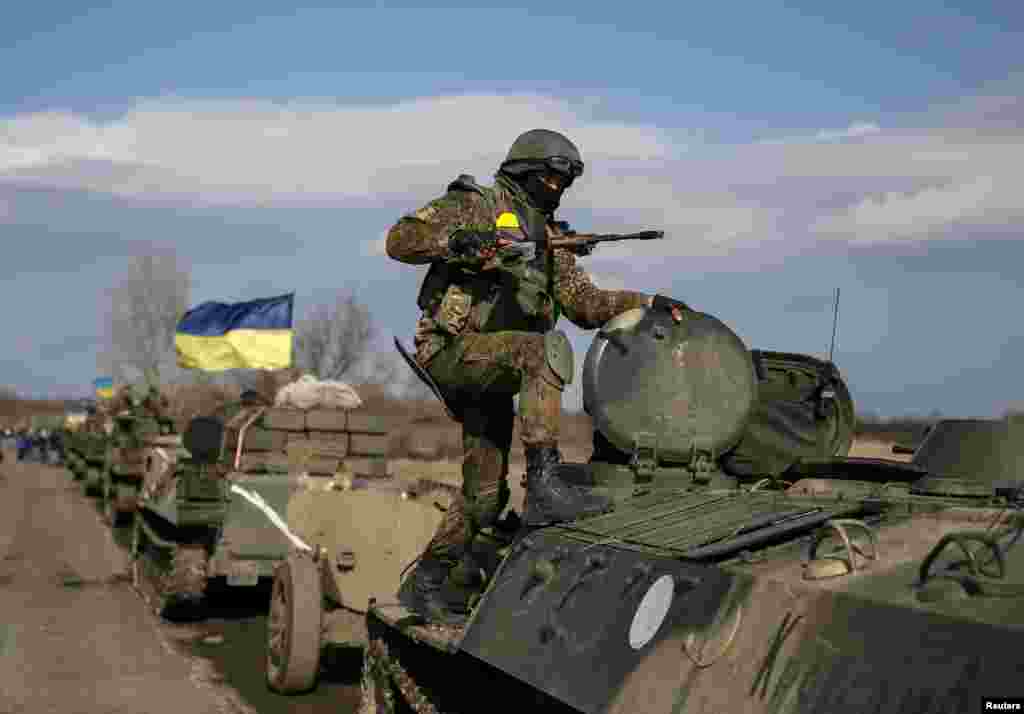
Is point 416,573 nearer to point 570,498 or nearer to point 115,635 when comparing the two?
point 570,498

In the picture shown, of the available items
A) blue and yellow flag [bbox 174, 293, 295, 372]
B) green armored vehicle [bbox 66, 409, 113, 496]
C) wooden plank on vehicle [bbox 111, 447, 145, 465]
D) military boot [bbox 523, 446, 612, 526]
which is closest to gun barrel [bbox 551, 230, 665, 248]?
military boot [bbox 523, 446, 612, 526]

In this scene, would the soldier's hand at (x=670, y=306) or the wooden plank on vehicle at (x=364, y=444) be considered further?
the wooden plank on vehicle at (x=364, y=444)

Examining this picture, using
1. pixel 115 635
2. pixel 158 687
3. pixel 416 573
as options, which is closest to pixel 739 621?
pixel 416 573

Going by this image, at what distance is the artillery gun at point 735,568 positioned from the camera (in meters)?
3.19

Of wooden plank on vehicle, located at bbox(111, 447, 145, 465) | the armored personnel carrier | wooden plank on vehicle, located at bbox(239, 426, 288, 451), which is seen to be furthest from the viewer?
the armored personnel carrier

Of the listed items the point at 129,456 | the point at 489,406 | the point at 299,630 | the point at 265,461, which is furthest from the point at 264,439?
the point at 489,406

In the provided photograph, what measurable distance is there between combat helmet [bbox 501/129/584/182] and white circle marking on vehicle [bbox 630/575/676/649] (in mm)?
2194

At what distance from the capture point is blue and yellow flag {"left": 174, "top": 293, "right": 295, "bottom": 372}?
20328mm

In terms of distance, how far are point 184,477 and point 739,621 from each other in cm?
1015

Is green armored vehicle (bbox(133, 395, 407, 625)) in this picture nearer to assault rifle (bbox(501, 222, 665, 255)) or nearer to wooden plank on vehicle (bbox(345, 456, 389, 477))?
wooden plank on vehicle (bbox(345, 456, 389, 477))

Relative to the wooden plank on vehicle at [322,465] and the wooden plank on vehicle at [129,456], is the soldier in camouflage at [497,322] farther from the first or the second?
the wooden plank on vehicle at [129,456]

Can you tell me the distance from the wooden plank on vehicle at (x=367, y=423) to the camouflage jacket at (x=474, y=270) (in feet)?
27.7

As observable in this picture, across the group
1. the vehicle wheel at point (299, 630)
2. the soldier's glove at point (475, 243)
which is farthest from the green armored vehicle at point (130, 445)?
the soldier's glove at point (475, 243)

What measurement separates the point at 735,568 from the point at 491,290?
223cm
